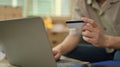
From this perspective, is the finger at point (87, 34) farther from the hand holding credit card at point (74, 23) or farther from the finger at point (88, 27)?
the hand holding credit card at point (74, 23)

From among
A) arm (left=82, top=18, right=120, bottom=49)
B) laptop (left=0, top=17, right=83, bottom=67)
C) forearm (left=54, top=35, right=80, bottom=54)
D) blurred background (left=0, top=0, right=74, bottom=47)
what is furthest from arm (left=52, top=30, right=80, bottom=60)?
blurred background (left=0, top=0, right=74, bottom=47)

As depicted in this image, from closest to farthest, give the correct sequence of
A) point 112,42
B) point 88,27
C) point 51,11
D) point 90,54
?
1. point 88,27
2. point 112,42
3. point 90,54
4. point 51,11

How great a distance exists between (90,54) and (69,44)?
0.15 meters

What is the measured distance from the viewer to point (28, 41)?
0.98 m

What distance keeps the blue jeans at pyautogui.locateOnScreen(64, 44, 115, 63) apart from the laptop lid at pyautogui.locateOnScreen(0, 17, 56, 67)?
56 cm

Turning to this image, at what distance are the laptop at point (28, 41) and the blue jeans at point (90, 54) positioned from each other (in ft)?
1.84

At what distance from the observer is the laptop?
3.00ft

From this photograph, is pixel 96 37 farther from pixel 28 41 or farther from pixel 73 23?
pixel 28 41

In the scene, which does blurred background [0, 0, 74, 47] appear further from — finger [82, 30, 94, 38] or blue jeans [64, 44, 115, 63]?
finger [82, 30, 94, 38]

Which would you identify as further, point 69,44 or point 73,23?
point 69,44

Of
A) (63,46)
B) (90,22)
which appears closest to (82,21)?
(90,22)

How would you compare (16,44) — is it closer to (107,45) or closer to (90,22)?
(90,22)

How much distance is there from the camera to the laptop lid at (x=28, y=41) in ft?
3.00

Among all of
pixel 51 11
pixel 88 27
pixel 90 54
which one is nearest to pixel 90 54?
pixel 90 54
